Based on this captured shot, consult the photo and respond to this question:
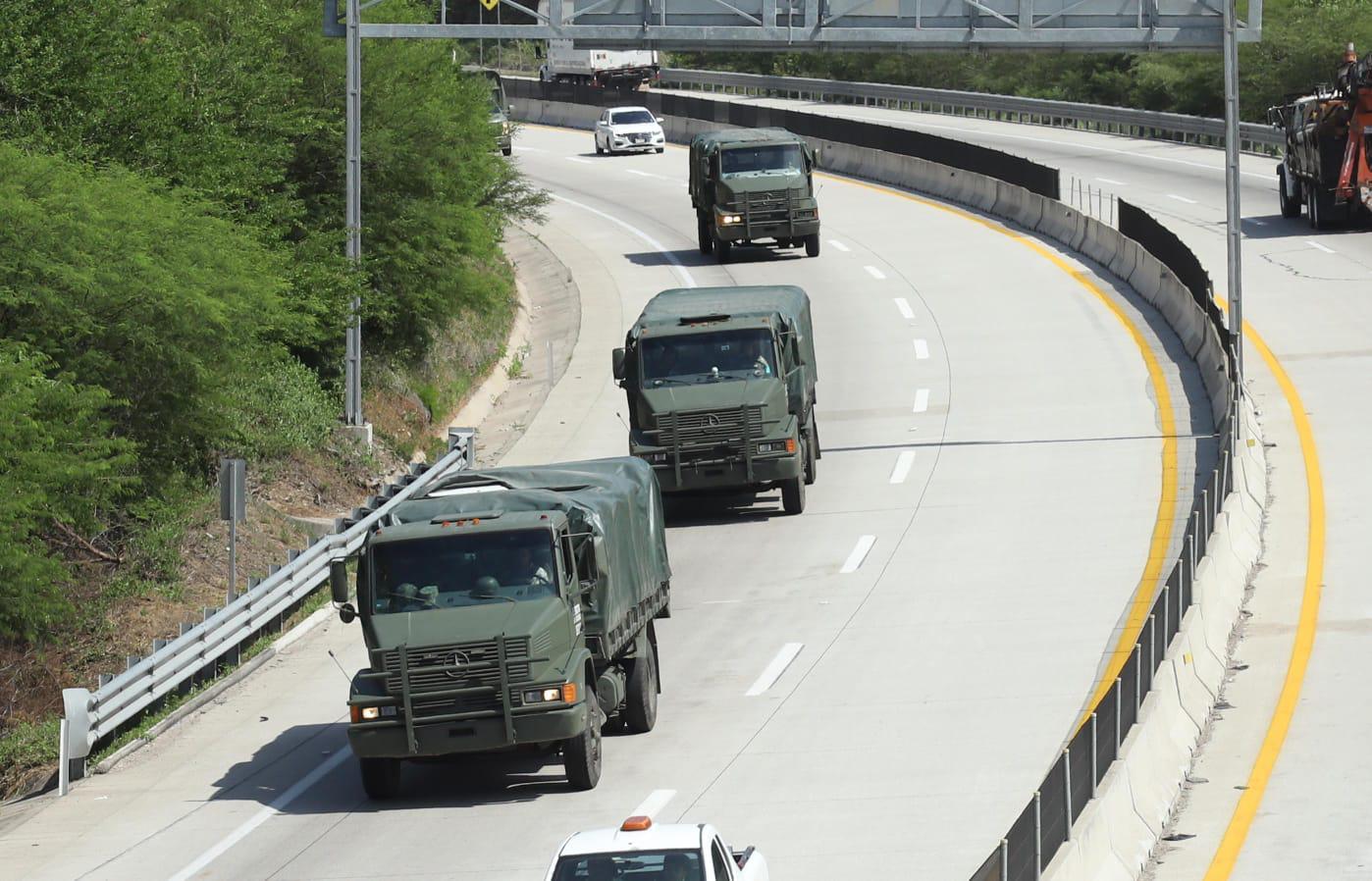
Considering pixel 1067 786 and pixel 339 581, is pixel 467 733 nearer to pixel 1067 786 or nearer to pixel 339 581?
pixel 339 581

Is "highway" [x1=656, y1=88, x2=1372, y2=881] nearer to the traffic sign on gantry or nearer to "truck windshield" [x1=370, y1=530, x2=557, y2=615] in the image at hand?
"truck windshield" [x1=370, y1=530, x2=557, y2=615]

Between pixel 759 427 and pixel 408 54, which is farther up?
pixel 408 54

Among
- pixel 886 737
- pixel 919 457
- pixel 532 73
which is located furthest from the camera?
pixel 532 73

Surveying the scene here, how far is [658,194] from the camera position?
6322 cm

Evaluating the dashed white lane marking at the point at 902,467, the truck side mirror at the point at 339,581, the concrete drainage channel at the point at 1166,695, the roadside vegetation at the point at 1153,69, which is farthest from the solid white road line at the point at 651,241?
the truck side mirror at the point at 339,581

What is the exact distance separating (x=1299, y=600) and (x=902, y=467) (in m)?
8.68

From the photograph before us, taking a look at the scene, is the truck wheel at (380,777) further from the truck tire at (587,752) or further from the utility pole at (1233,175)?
the utility pole at (1233,175)

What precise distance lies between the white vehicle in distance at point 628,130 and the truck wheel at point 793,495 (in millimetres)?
46244

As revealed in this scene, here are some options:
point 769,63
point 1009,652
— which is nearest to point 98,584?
point 1009,652

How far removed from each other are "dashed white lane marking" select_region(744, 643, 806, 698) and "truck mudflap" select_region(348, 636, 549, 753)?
4.19 m

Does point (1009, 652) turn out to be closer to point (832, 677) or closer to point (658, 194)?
point (832, 677)

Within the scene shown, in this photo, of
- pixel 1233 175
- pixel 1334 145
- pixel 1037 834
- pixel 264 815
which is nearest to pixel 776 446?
pixel 1233 175

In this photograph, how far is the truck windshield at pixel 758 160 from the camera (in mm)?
47500

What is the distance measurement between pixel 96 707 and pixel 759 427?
33.3 ft
